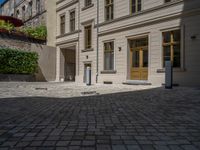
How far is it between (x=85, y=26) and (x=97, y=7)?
2.22 m

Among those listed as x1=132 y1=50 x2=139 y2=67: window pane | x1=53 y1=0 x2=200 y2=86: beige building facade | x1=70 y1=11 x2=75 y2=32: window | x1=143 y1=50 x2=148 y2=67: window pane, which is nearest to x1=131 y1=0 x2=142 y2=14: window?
x1=53 y1=0 x2=200 y2=86: beige building facade

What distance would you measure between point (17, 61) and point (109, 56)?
844cm

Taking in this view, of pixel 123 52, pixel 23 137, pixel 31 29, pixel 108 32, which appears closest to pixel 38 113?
pixel 23 137

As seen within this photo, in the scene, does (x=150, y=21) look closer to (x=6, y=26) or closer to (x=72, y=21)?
(x=72, y=21)

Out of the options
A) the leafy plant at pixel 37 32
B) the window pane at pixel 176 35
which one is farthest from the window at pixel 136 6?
the leafy plant at pixel 37 32

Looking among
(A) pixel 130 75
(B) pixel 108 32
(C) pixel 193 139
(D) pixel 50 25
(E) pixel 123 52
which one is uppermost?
(D) pixel 50 25

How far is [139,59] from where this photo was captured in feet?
50.5

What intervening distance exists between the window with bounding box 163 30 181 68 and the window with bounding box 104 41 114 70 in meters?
4.69

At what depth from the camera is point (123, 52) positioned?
52.9 ft

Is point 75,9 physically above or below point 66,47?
above

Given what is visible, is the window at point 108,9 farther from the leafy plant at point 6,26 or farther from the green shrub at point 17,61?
the leafy plant at point 6,26

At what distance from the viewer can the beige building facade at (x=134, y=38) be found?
12.5 metres

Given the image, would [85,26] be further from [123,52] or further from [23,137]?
[23,137]

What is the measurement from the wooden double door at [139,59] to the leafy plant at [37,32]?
10.8m
